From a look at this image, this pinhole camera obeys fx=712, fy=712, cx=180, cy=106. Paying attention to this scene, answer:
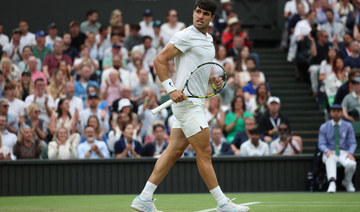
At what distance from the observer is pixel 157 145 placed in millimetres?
13766

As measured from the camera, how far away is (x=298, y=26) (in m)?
18.6

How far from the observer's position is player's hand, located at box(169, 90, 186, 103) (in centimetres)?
707

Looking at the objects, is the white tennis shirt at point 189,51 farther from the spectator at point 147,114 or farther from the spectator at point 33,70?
the spectator at point 33,70

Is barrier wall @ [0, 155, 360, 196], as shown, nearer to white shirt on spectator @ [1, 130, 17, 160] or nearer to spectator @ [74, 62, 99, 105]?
white shirt on spectator @ [1, 130, 17, 160]

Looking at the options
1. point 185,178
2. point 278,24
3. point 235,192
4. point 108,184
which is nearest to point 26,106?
point 108,184

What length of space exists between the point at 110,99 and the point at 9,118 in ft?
7.46

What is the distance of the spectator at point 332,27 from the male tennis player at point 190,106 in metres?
11.8

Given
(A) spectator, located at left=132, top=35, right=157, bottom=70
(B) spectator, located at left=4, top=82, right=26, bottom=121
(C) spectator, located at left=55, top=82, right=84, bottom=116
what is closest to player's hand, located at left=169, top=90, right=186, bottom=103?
Result: (C) spectator, located at left=55, top=82, right=84, bottom=116

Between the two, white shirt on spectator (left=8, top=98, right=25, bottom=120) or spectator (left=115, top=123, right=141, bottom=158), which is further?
white shirt on spectator (left=8, top=98, right=25, bottom=120)

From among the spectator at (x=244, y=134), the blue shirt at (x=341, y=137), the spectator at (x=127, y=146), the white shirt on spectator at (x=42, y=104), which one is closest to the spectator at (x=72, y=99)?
the white shirt on spectator at (x=42, y=104)

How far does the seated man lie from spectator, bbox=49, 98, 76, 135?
492cm

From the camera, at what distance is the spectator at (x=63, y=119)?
14250 millimetres

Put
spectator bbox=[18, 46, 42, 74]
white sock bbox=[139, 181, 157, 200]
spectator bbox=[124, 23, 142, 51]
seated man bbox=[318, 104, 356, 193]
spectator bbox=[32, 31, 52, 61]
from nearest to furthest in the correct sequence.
Result: white sock bbox=[139, 181, 157, 200]
seated man bbox=[318, 104, 356, 193]
spectator bbox=[18, 46, 42, 74]
spectator bbox=[32, 31, 52, 61]
spectator bbox=[124, 23, 142, 51]

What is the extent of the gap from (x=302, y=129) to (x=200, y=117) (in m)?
9.62
